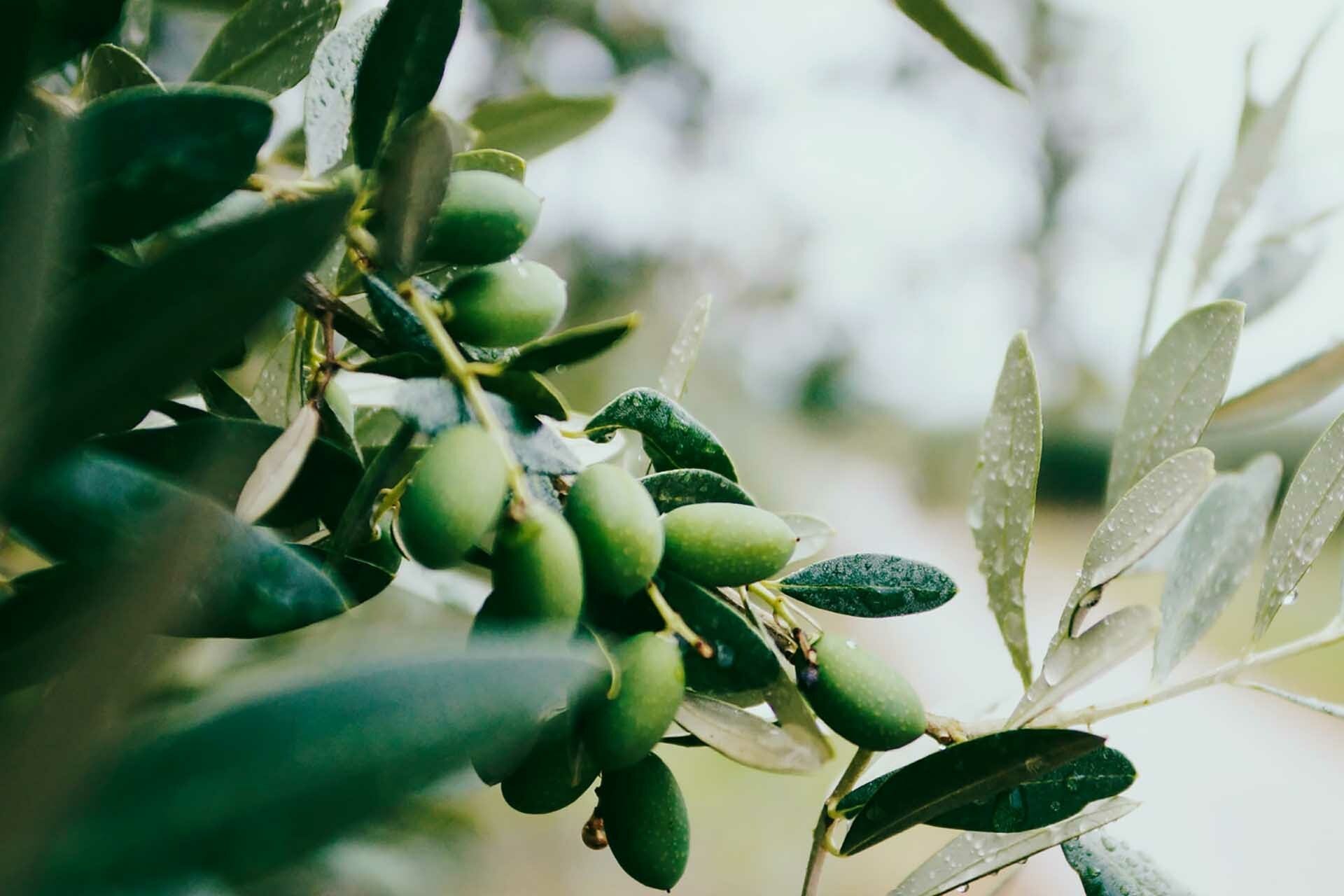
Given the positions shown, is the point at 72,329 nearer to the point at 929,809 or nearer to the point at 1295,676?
the point at 929,809

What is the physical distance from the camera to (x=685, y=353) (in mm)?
450

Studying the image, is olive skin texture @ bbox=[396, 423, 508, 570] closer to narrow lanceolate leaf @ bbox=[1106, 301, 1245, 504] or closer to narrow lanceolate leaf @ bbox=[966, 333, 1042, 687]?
narrow lanceolate leaf @ bbox=[966, 333, 1042, 687]

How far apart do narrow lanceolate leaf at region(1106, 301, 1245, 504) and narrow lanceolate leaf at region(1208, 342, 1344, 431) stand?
7.3 inches

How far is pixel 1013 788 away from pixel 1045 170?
40.9ft

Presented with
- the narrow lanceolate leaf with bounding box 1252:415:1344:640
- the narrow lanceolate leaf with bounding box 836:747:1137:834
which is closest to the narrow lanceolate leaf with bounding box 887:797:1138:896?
the narrow lanceolate leaf with bounding box 836:747:1137:834

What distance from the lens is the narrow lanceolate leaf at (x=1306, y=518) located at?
402 millimetres

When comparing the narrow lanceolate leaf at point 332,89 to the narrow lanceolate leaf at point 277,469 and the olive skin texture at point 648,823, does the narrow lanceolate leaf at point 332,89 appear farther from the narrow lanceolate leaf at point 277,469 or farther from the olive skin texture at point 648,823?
the olive skin texture at point 648,823

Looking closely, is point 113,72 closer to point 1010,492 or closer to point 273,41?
point 273,41

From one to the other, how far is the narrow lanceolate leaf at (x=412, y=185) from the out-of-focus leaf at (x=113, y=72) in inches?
3.9

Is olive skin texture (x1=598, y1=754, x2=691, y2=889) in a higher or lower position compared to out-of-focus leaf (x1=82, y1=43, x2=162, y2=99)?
lower

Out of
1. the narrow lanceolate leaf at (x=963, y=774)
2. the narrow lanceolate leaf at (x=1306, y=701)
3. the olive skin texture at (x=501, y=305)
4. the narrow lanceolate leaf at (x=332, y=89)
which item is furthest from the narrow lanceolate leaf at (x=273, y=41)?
the narrow lanceolate leaf at (x=1306, y=701)

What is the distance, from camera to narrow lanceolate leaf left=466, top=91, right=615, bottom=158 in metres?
0.57

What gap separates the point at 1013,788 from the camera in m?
0.35

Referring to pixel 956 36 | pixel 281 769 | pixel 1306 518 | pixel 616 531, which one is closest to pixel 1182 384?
pixel 1306 518
